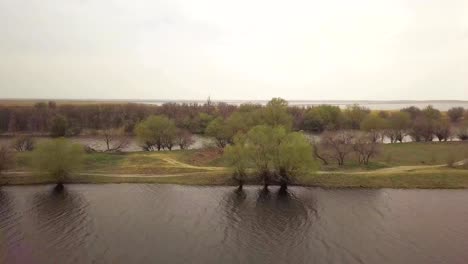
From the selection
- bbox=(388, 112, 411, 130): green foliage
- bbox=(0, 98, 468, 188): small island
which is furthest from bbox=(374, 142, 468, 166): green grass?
bbox=(388, 112, 411, 130): green foliage

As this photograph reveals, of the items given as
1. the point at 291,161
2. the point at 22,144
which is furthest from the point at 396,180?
the point at 22,144

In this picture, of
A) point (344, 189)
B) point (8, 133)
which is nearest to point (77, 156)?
point (344, 189)

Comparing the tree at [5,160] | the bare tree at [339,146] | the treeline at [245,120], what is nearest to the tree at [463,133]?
the treeline at [245,120]

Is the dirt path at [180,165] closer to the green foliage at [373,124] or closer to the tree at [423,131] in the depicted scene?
the green foliage at [373,124]

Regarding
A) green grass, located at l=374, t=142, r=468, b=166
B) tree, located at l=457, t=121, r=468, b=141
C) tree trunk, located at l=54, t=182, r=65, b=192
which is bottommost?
tree trunk, located at l=54, t=182, r=65, b=192

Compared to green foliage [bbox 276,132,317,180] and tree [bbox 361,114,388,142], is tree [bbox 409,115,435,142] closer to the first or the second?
tree [bbox 361,114,388,142]

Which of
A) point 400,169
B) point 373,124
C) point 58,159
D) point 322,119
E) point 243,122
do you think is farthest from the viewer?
point 322,119

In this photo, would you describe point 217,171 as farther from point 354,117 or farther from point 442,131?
point 354,117
